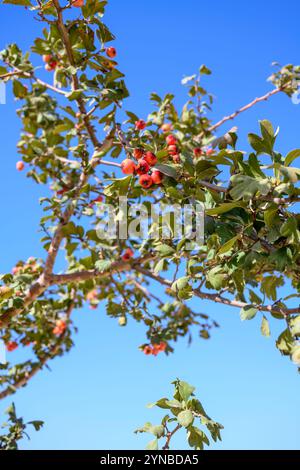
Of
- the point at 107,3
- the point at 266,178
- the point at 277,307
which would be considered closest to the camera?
the point at 266,178

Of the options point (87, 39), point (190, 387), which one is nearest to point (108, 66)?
point (87, 39)

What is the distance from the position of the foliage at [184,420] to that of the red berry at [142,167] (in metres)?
0.97

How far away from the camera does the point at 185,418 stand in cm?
189

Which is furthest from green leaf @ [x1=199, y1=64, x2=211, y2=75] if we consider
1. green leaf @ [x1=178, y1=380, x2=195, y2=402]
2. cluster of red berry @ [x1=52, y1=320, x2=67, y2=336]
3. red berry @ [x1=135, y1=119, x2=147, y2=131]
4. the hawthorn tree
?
green leaf @ [x1=178, y1=380, x2=195, y2=402]

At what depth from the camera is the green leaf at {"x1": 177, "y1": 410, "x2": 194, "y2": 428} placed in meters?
1.87

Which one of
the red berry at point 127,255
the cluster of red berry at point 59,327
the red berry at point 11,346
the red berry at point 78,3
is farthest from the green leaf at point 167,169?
the red berry at point 11,346

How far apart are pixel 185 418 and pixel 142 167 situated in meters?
1.13

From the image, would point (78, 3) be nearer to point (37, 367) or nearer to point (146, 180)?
point (146, 180)

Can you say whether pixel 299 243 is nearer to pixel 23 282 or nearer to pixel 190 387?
pixel 190 387

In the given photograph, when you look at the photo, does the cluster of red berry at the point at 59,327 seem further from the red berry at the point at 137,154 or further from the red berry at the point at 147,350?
the red berry at the point at 137,154

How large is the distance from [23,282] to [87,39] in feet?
5.60

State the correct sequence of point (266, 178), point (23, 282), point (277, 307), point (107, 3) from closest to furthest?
point (266, 178), point (277, 307), point (107, 3), point (23, 282)

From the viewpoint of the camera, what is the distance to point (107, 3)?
292 cm

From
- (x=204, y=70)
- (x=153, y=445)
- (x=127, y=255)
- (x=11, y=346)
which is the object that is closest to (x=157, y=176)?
(x=153, y=445)
